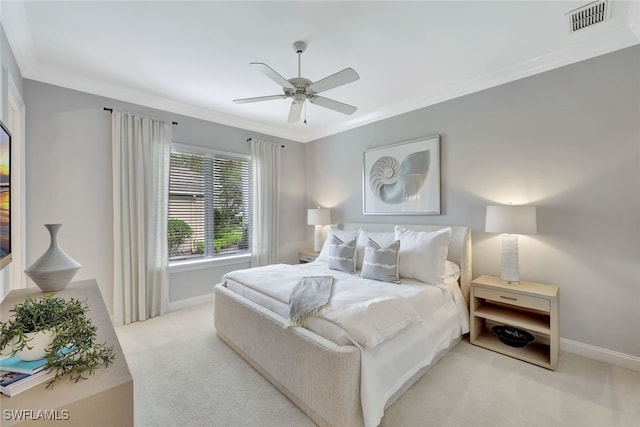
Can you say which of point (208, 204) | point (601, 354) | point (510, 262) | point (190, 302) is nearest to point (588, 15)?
point (510, 262)

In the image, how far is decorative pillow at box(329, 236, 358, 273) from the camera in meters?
3.09

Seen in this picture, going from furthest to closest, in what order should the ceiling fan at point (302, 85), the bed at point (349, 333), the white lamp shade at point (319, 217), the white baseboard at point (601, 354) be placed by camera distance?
the white lamp shade at point (319, 217) < the white baseboard at point (601, 354) < the ceiling fan at point (302, 85) < the bed at point (349, 333)

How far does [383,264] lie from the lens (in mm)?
2742

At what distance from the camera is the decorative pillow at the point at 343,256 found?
10.1 ft

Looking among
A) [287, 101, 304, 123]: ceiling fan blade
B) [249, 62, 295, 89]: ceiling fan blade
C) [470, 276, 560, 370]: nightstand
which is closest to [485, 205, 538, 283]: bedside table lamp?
[470, 276, 560, 370]: nightstand

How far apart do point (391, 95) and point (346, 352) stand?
304cm

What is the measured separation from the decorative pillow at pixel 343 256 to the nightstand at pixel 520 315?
1234 mm

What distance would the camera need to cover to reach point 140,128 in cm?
331

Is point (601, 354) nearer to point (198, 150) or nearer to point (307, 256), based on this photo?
point (307, 256)

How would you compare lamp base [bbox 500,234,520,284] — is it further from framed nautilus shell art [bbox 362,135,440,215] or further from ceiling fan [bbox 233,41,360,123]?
ceiling fan [bbox 233,41,360,123]

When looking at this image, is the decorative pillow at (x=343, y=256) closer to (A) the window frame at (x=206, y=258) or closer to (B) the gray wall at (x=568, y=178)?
(B) the gray wall at (x=568, y=178)

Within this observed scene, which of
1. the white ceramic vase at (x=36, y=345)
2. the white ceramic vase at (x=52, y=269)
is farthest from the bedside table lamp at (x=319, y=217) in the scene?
the white ceramic vase at (x=36, y=345)

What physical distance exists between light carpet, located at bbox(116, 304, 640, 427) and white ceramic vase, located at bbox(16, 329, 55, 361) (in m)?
1.16
